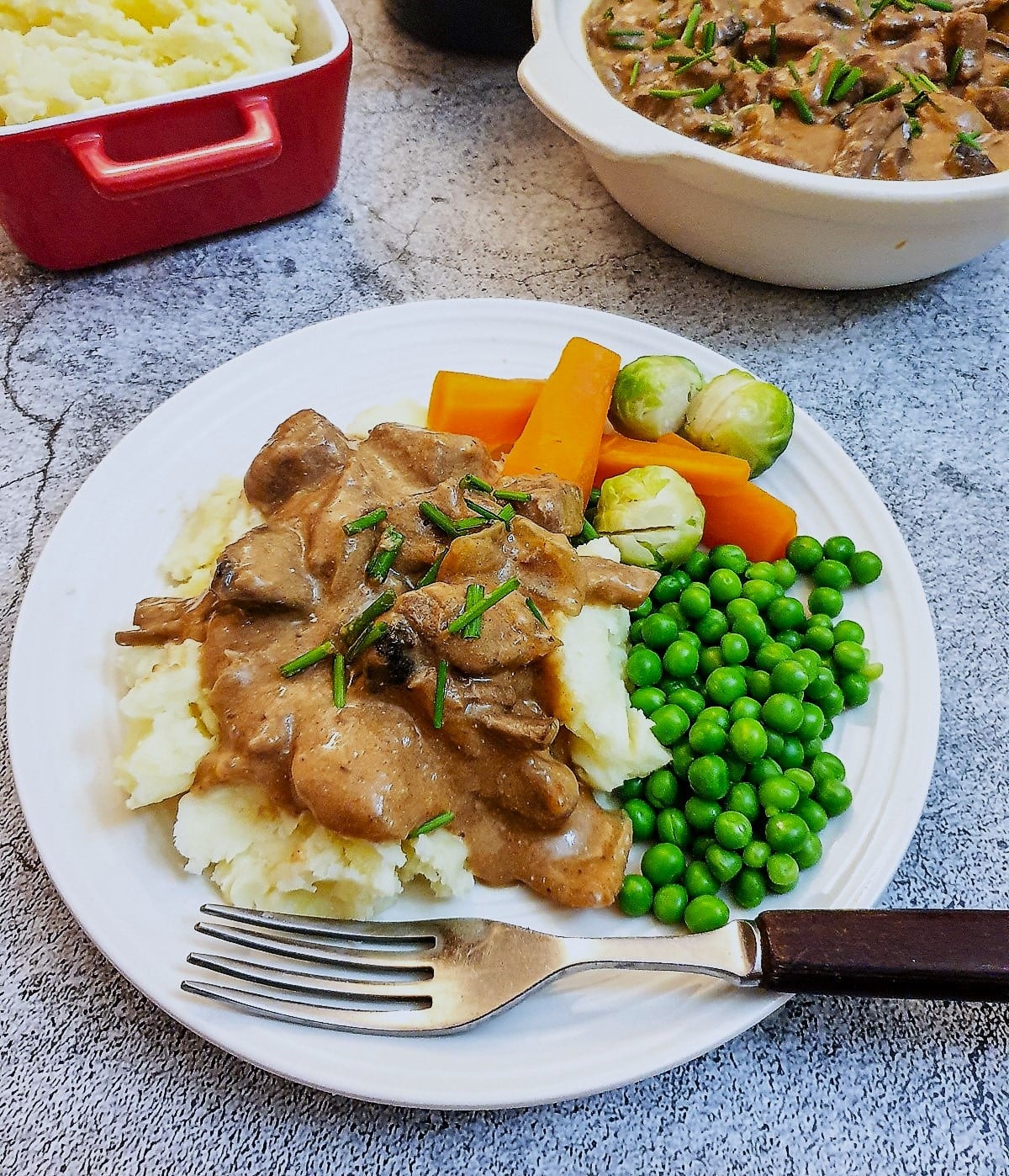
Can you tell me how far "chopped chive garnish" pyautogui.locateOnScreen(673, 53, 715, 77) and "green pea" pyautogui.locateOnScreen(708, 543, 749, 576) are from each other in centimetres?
194

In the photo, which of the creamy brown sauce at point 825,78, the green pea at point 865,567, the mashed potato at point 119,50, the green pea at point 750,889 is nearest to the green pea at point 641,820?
the green pea at point 750,889

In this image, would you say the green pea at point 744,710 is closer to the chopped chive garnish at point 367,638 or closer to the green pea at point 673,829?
the green pea at point 673,829

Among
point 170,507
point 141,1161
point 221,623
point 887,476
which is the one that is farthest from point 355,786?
point 887,476

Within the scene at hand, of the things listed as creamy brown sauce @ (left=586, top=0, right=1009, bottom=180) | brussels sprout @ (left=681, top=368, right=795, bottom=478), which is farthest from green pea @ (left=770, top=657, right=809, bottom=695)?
creamy brown sauce @ (left=586, top=0, right=1009, bottom=180)

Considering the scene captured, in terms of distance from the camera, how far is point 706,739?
2230 mm

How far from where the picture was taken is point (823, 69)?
335 cm

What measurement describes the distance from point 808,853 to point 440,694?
91 cm

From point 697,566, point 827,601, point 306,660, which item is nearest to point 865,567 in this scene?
point 827,601

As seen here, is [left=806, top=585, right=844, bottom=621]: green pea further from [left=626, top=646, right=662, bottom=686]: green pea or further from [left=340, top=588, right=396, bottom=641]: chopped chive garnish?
[left=340, top=588, right=396, bottom=641]: chopped chive garnish

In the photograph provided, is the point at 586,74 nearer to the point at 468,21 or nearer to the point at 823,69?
the point at 823,69

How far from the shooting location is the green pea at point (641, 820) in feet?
7.33

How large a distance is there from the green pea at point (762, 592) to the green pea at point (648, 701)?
0.41 meters

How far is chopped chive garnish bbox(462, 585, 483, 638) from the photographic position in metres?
2.04

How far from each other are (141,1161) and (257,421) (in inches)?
76.9
